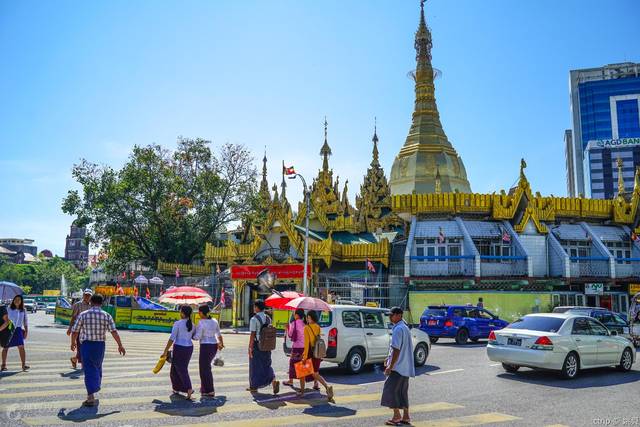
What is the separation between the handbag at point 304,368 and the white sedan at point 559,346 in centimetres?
488

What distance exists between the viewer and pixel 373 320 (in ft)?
46.5

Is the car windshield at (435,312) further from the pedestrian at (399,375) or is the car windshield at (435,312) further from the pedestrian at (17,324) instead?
the pedestrian at (17,324)

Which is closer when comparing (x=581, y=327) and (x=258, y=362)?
(x=258, y=362)

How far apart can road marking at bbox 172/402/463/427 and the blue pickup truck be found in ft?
38.7

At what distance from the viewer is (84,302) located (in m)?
14.2

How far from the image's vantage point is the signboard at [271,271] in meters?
31.7

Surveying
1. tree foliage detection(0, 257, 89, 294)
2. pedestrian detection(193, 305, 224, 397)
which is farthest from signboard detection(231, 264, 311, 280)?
tree foliage detection(0, 257, 89, 294)

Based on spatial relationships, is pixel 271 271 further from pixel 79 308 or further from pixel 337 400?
pixel 337 400

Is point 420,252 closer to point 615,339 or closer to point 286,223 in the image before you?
point 286,223

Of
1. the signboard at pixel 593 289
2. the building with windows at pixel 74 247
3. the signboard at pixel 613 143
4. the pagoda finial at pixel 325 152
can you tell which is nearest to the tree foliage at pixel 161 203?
the pagoda finial at pixel 325 152

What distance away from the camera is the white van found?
13133 mm

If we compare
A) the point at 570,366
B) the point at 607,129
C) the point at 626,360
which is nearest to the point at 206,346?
the point at 570,366

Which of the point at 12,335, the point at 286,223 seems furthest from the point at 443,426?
the point at 286,223

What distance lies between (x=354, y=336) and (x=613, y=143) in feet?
401
